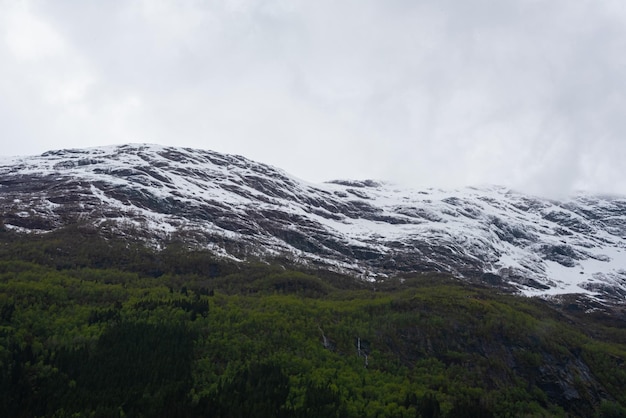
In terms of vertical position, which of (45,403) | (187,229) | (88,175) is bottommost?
(45,403)

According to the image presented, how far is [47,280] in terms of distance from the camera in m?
96.1

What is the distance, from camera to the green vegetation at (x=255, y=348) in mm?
66438

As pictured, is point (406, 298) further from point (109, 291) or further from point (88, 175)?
point (88, 175)

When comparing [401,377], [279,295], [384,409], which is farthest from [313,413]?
[279,295]

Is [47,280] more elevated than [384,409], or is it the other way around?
[47,280]

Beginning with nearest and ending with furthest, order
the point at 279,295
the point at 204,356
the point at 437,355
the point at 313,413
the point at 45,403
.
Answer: the point at 45,403 → the point at 313,413 → the point at 204,356 → the point at 437,355 → the point at 279,295

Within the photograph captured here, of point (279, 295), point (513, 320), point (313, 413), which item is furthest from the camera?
point (279, 295)

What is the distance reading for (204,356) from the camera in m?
78.7

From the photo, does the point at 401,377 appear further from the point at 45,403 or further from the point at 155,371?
the point at 45,403

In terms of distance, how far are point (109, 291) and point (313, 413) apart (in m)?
54.5

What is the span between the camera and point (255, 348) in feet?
272

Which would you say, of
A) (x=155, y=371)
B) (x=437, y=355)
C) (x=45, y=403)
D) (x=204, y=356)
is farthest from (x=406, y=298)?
(x=45, y=403)

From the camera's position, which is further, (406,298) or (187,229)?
(187,229)

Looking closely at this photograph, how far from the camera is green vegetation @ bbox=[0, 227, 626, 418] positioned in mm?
66438
